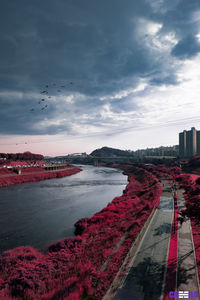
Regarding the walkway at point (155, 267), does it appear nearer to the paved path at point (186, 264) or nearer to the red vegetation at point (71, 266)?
the paved path at point (186, 264)

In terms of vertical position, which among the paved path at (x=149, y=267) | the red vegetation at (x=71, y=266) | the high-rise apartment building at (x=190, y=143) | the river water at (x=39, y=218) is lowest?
the river water at (x=39, y=218)

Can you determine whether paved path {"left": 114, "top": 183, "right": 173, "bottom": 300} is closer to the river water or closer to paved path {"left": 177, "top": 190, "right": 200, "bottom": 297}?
paved path {"left": 177, "top": 190, "right": 200, "bottom": 297}

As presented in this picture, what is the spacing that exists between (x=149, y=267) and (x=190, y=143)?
168m

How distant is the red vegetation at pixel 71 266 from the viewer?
11.8m

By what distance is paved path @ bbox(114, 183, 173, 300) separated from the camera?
35.5 ft

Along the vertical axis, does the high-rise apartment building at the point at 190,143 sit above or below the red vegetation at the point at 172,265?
above

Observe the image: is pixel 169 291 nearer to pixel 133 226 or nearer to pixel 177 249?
pixel 177 249

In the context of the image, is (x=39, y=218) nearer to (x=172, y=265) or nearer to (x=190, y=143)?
(x=172, y=265)

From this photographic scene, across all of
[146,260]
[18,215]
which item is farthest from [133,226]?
[18,215]

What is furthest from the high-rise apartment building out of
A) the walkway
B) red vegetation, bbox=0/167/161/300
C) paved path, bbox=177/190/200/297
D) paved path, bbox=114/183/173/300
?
paved path, bbox=177/190/200/297

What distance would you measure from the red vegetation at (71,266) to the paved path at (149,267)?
1.24 metres

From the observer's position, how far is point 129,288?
1122cm

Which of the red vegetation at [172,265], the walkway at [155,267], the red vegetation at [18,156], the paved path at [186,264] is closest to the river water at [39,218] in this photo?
the walkway at [155,267]

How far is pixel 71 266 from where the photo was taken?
48.9ft
